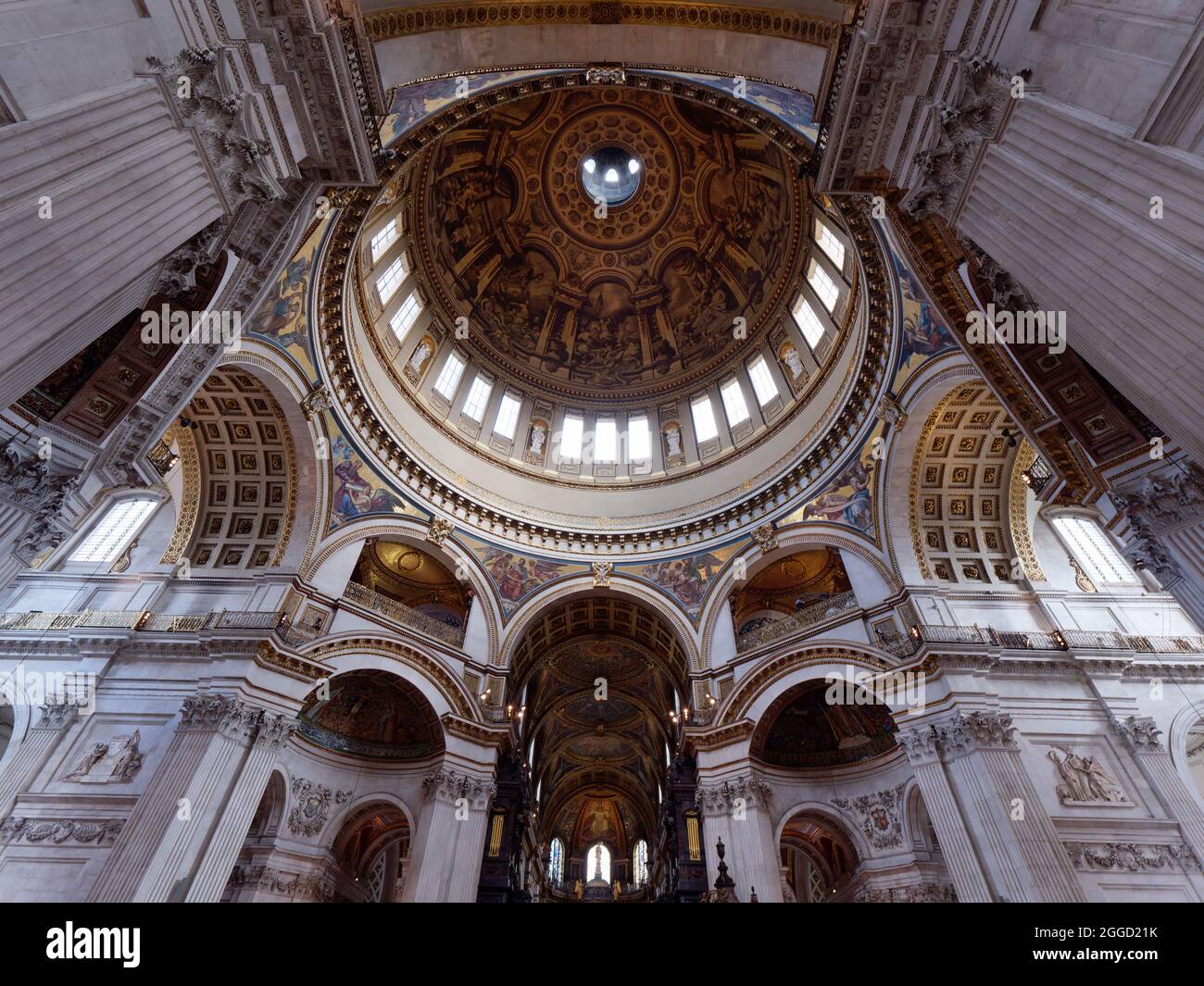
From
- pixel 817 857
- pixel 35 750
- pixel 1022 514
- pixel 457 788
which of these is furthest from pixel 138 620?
pixel 1022 514

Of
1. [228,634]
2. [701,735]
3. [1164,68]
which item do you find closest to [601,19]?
[1164,68]

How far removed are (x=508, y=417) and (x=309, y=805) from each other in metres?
15.6

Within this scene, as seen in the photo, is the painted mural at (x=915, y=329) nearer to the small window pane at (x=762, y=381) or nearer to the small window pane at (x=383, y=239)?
the small window pane at (x=762, y=381)

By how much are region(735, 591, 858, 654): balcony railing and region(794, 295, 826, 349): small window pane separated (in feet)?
30.9

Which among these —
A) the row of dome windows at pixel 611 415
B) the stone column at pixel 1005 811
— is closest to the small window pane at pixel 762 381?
the row of dome windows at pixel 611 415

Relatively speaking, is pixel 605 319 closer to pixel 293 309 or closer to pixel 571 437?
pixel 571 437

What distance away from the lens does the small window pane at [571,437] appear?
25.2 m

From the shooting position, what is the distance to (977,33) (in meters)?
6.96

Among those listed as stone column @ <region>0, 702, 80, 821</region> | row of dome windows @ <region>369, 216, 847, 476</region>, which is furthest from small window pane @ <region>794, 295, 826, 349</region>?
stone column @ <region>0, 702, 80, 821</region>

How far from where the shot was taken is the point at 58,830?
37.7ft

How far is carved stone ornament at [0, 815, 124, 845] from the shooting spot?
11.4m

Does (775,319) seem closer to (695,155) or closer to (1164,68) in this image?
(695,155)

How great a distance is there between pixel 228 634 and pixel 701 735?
504 inches
